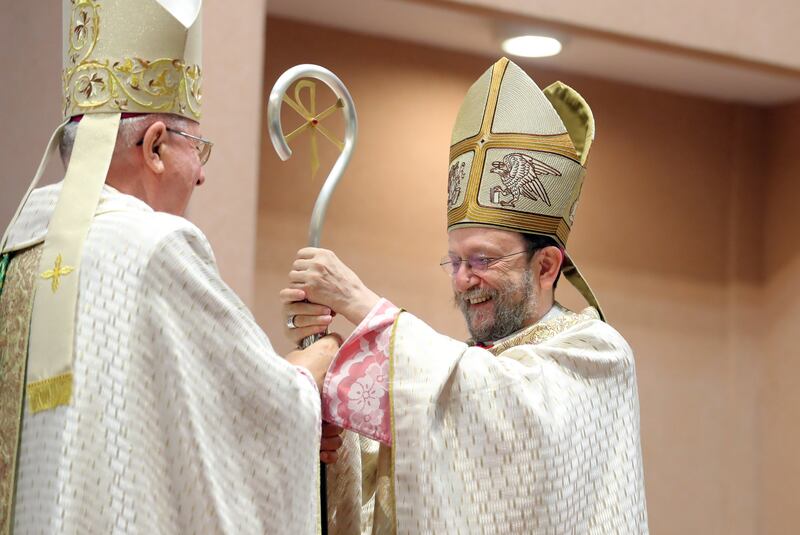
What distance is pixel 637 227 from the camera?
6.67 meters

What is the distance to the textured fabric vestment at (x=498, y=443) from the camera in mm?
3158

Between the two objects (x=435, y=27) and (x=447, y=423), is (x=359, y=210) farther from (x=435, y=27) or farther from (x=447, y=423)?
(x=447, y=423)

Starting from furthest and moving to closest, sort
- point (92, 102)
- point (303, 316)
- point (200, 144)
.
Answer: point (303, 316) < point (200, 144) < point (92, 102)

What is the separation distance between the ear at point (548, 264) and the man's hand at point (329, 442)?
777mm

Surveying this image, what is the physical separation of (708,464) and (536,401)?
3819mm

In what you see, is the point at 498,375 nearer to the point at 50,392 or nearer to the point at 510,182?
the point at 510,182

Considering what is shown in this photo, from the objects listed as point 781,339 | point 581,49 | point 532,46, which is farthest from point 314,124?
point 781,339

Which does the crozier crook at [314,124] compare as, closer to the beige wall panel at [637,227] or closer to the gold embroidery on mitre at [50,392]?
the gold embroidery on mitre at [50,392]

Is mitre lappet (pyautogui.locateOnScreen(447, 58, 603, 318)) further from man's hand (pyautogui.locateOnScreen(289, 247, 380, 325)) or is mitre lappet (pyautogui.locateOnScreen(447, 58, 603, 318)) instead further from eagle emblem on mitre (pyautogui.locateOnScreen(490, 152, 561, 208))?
man's hand (pyautogui.locateOnScreen(289, 247, 380, 325))

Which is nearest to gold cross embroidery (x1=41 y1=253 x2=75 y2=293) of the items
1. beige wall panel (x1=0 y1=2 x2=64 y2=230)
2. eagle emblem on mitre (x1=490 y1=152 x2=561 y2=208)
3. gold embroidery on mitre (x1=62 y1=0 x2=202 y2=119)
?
gold embroidery on mitre (x1=62 y1=0 x2=202 y2=119)

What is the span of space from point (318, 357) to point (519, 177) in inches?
35.7

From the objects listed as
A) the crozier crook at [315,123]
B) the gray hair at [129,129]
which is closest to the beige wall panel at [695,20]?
the crozier crook at [315,123]

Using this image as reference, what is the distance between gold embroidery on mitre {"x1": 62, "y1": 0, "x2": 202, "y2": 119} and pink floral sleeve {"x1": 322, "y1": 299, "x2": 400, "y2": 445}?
0.69 m

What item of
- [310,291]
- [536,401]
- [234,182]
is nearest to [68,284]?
[310,291]
